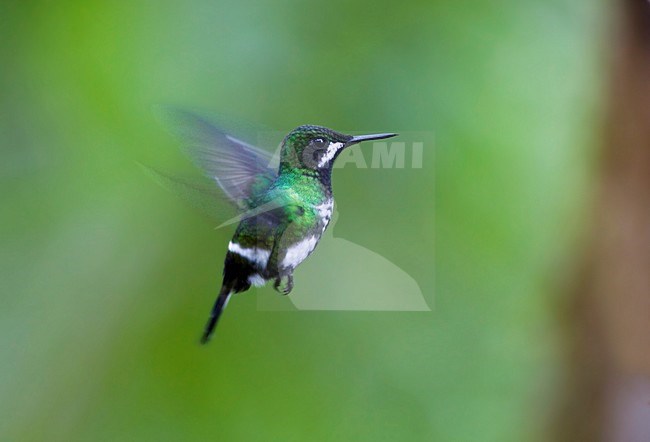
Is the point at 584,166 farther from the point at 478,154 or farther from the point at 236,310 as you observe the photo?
the point at 236,310

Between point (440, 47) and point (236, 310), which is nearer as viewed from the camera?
point (236, 310)

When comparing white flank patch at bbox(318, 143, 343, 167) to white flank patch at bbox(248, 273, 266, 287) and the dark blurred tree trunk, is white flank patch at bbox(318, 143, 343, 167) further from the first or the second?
the dark blurred tree trunk

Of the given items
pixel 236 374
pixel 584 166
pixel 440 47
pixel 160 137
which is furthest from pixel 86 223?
pixel 584 166

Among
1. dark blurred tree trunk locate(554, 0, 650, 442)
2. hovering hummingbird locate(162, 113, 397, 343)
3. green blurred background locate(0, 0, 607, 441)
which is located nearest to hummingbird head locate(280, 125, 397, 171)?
hovering hummingbird locate(162, 113, 397, 343)

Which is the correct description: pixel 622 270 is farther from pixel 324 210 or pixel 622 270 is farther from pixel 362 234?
pixel 324 210

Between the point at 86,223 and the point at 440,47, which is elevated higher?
the point at 440,47

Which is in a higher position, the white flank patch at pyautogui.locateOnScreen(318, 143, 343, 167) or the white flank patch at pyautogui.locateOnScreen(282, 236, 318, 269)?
the white flank patch at pyautogui.locateOnScreen(318, 143, 343, 167)

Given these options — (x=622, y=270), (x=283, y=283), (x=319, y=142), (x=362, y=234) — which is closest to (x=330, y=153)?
(x=319, y=142)
